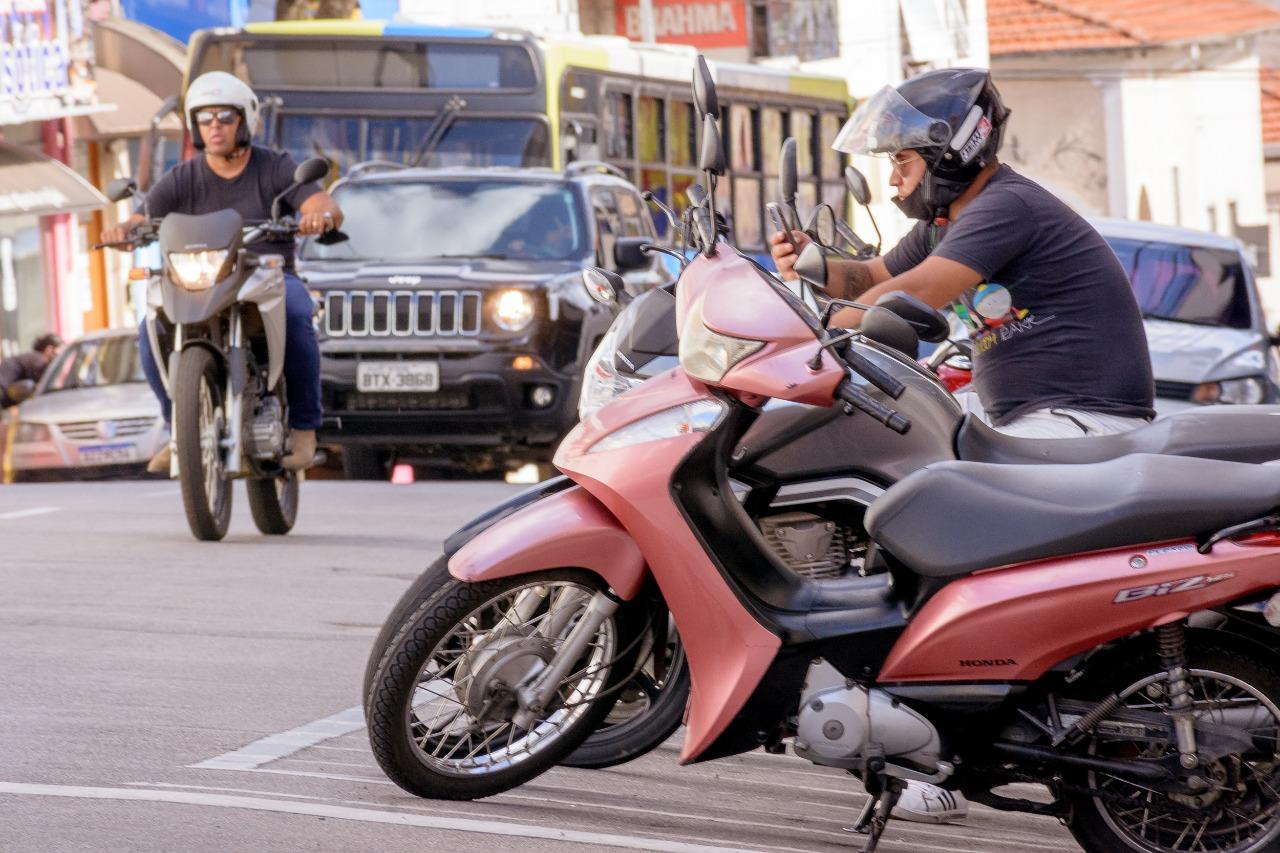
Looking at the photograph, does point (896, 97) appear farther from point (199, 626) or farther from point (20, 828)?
point (199, 626)

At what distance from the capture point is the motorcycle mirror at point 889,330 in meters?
4.93

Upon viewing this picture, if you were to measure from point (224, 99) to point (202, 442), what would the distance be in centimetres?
149

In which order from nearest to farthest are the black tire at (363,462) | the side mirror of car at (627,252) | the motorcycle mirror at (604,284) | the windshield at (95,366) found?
the motorcycle mirror at (604,284) < the side mirror of car at (627,252) < the black tire at (363,462) < the windshield at (95,366)

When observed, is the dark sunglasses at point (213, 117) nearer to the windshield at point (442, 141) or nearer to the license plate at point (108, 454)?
the windshield at point (442, 141)

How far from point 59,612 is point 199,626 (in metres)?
0.67

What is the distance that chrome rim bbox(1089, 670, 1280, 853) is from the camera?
16.2 ft

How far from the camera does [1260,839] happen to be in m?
4.99

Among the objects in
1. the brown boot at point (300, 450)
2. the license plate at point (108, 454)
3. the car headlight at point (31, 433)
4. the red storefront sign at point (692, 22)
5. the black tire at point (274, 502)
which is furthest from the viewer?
the red storefront sign at point (692, 22)

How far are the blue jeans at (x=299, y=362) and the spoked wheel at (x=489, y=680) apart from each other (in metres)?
5.44

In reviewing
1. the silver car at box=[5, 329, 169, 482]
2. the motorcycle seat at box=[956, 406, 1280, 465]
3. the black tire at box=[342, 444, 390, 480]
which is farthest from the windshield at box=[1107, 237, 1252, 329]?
the motorcycle seat at box=[956, 406, 1280, 465]

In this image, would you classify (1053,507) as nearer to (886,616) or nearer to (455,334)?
(886,616)

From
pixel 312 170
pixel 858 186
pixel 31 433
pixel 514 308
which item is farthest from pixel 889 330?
pixel 31 433

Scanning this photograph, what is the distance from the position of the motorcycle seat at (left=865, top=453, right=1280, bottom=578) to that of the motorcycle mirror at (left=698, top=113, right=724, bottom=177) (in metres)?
0.79

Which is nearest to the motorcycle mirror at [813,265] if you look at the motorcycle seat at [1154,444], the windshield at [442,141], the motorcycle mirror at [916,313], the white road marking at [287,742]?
the motorcycle mirror at [916,313]
